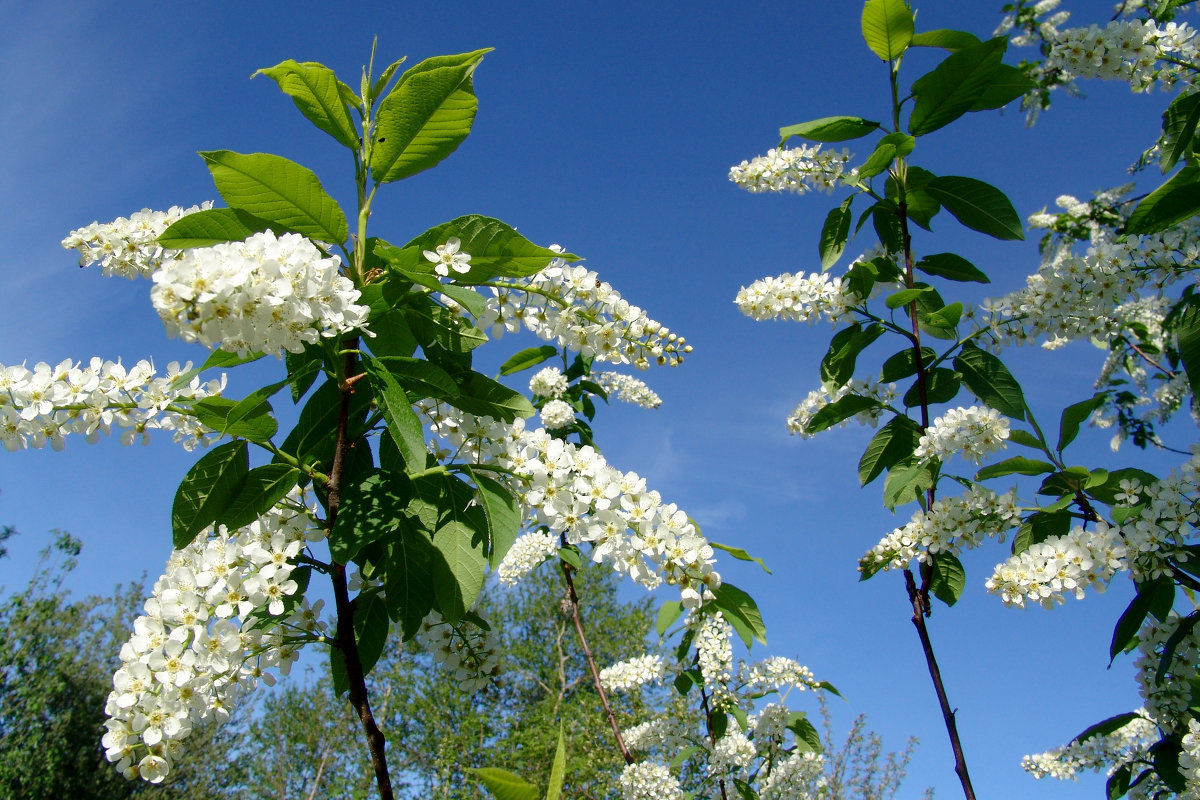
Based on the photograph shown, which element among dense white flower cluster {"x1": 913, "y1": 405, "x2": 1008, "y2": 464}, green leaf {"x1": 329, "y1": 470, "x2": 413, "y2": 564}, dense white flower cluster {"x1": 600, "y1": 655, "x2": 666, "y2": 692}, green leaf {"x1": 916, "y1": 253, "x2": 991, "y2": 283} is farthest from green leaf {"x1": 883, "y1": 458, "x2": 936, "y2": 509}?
dense white flower cluster {"x1": 600, "y1": 655, "x2": 666, "y2": 692}

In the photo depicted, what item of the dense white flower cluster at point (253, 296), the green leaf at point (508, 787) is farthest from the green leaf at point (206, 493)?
the green leaf at point (508, 787)

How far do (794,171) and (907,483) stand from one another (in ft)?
5.01

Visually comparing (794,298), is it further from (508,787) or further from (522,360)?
(508,787)

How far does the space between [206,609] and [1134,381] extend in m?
10.3

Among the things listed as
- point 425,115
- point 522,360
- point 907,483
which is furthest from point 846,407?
point 425,115

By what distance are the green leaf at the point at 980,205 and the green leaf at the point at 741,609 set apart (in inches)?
72.0

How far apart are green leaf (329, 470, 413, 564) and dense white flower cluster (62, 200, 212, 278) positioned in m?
0.72

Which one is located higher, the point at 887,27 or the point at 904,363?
the point at 887,27

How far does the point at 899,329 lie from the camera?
267cm

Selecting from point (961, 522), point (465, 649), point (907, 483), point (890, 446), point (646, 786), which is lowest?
point (646, 786)

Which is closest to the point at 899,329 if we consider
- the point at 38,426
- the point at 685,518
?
the point at 685,518

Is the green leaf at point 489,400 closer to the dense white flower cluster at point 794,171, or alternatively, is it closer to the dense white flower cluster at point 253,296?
the dense white flower cluster at point 253,296

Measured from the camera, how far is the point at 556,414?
15.2 ft

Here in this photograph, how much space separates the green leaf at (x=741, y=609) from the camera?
1.57 meters
